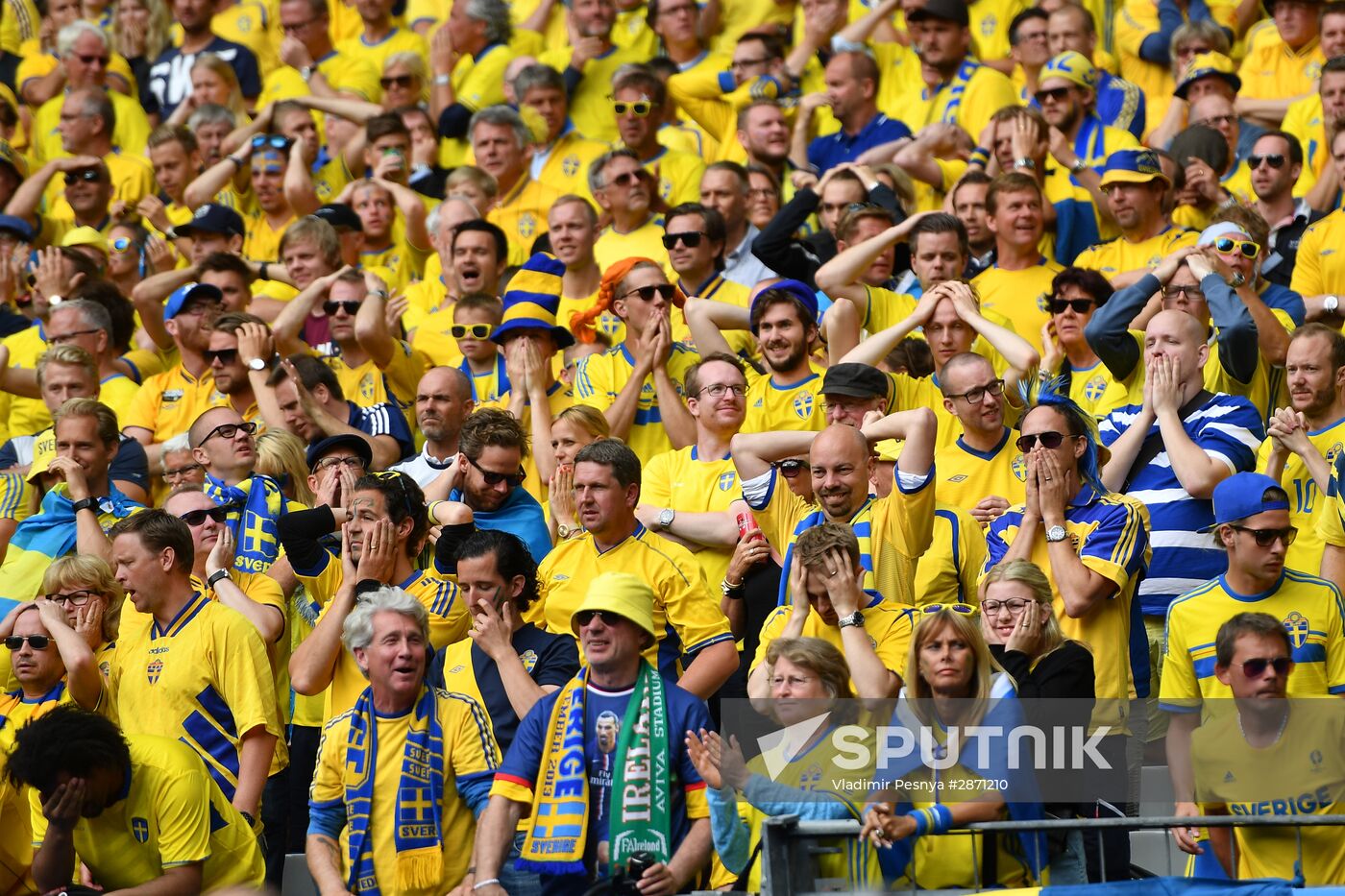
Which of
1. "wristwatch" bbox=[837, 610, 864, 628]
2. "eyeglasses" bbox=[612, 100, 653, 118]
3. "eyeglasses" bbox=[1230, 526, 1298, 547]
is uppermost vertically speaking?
"eyeglasses" bbox=[612, 100, 653, 118]

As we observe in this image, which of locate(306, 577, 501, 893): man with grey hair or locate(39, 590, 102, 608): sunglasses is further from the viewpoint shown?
locate(39, 590, 102, 608): sunglasses

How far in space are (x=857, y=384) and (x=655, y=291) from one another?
1696mm

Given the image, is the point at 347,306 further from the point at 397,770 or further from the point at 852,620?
the point at 852,620

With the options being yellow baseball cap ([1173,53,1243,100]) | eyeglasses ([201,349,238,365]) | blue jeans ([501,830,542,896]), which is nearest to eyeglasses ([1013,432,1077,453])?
blue jeans ([501,830,542,896])

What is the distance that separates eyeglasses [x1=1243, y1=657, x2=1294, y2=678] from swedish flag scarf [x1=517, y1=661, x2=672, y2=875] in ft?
6.00

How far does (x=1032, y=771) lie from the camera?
613cm

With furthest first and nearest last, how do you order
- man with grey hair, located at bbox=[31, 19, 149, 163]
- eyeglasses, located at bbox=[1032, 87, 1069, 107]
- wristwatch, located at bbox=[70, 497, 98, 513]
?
man with grey hair, located at bbox=[31, 19, 149, 163], eyeglasses, located at bbox=[1032, 87, 1069, 107], wristwatch, located at bbox=[70, 497, 98, 513]

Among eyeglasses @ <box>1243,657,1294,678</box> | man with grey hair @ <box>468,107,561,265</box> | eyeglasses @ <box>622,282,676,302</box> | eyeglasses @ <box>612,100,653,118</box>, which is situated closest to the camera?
eyeglasses @ <box>1243,657,1294,678</box>

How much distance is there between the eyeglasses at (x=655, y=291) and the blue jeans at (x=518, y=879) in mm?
3777

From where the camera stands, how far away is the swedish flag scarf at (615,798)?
6238 millimetres

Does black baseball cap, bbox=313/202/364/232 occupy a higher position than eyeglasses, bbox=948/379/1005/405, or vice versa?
black baseball cap, bbox=313/202/364/232

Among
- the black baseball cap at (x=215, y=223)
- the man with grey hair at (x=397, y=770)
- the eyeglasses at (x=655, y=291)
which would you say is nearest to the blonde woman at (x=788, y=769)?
the man with grey hair at (x=397, y=770)

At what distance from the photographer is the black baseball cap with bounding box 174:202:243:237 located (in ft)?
40.6

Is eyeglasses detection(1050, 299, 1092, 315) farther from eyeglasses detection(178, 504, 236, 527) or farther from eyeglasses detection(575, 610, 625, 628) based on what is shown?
eyeglasses detection(178, 504, 236, 527)
